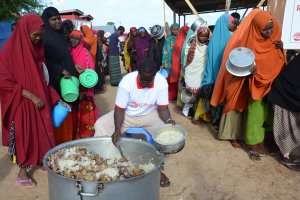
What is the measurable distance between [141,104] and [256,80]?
1520 mm

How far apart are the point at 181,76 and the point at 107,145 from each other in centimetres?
376

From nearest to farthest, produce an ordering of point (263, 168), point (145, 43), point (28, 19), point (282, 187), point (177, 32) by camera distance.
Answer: point (28, 19) < point (282, 187) < point (263, 168) < point (177, 32) < point (145, 43)

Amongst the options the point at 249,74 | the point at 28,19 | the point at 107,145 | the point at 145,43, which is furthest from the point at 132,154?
the point at 145,43

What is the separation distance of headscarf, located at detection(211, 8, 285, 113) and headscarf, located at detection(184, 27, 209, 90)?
104 centimetres

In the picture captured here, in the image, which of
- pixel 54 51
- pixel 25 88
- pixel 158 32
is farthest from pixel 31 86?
pixel 158 32

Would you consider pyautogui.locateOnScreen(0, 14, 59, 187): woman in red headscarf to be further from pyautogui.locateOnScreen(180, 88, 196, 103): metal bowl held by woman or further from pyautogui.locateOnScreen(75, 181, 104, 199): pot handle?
pyautogui.locateOnScreen(180, 88, 196, 103): metal bowl held by woman

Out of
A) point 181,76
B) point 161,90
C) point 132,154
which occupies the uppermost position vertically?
point 161,90

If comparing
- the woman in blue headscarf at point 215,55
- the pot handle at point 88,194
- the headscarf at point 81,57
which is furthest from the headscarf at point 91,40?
the pot handle at point 88,194

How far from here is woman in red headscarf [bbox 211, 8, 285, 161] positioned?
3.72 m

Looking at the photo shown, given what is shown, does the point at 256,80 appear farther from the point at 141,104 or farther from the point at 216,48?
the point at 141,104

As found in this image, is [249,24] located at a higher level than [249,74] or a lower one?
higher

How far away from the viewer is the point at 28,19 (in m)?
2.97

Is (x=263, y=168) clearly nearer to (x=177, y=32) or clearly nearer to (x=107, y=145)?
(x=107, y=145)

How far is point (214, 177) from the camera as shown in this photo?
3488 mm
